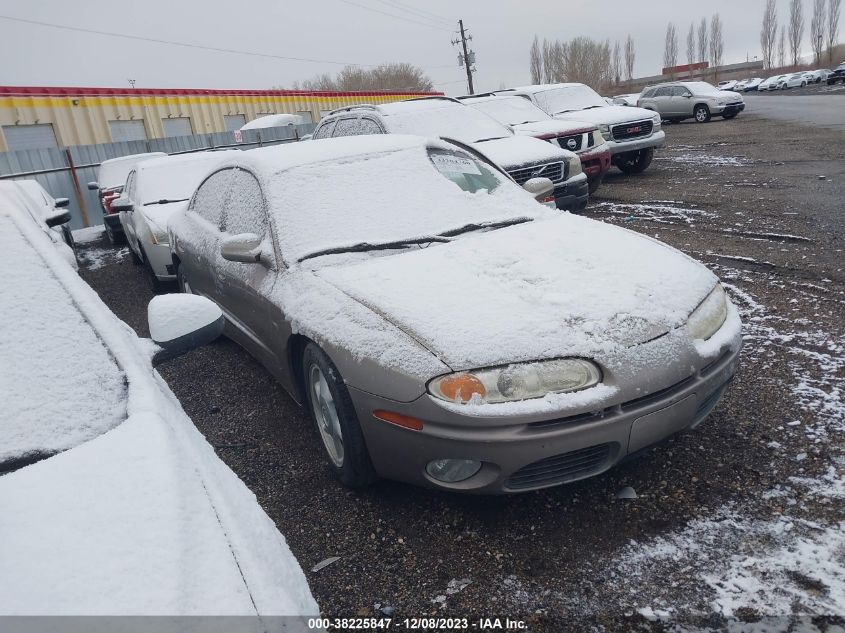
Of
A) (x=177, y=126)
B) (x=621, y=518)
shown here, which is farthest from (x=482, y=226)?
(x=177, y=126)

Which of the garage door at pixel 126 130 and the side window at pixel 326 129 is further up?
the garage door at pixel 126 130

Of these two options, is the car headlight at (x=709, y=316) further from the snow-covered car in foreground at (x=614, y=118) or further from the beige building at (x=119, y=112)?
the beige building at (x=119, y=112)

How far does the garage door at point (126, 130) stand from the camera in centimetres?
2058

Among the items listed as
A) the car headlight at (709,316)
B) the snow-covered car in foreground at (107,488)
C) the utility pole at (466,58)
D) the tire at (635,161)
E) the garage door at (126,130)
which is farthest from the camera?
the utility pole at (466,58)

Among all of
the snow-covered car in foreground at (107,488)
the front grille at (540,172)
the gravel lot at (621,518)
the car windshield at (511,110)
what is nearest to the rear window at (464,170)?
the gravel lot at (621,518)

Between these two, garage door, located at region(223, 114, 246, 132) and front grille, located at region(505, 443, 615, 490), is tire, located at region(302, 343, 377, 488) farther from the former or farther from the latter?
→ garage door, located at region(223, 114, 246, 132)

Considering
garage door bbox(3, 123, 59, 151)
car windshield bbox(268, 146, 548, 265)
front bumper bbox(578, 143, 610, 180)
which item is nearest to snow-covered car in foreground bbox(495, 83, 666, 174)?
front bumper bbox(578, 143, 610, 180)

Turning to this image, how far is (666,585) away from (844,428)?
1.37 m

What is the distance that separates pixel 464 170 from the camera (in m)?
A: 3.82

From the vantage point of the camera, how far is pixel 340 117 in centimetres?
853

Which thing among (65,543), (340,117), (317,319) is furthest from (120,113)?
(65,543)

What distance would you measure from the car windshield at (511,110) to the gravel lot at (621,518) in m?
6.44

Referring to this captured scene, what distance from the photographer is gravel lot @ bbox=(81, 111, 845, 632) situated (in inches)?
78.5

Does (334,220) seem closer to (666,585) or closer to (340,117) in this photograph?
(666,585)
